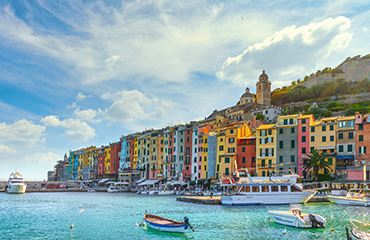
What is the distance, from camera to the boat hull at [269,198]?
48.3m

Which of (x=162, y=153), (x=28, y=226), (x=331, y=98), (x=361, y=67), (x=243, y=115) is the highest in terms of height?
(x=361, y=67)

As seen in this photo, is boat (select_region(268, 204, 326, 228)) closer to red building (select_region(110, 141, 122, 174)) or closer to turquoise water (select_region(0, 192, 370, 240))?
turquoise water (select_region(0, 192, 370, 240))

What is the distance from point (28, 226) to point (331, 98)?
102 meters

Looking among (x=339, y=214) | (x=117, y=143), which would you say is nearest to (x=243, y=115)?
(x=117, y=143)

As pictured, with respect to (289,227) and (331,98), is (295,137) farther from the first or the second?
(331,98)

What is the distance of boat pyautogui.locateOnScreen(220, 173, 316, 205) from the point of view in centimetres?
4844

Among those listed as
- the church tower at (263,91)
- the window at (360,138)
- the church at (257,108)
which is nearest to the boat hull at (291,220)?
the window at (360,138)

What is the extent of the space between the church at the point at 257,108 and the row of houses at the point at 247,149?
907cm

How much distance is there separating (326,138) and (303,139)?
407 centimetres

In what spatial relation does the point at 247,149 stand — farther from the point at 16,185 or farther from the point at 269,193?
the point at 16,185

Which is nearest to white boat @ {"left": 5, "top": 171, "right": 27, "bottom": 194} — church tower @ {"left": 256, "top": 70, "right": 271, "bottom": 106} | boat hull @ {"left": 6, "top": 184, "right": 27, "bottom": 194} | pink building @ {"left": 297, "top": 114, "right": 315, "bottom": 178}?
boat hull @ {"left": 6, "top": 184, "right": 27, "bottom": 194}

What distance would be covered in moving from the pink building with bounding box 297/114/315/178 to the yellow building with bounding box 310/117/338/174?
73cm

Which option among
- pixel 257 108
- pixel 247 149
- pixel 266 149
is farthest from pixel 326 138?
pixel 257 108

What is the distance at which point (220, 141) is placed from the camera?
80.1 metres
